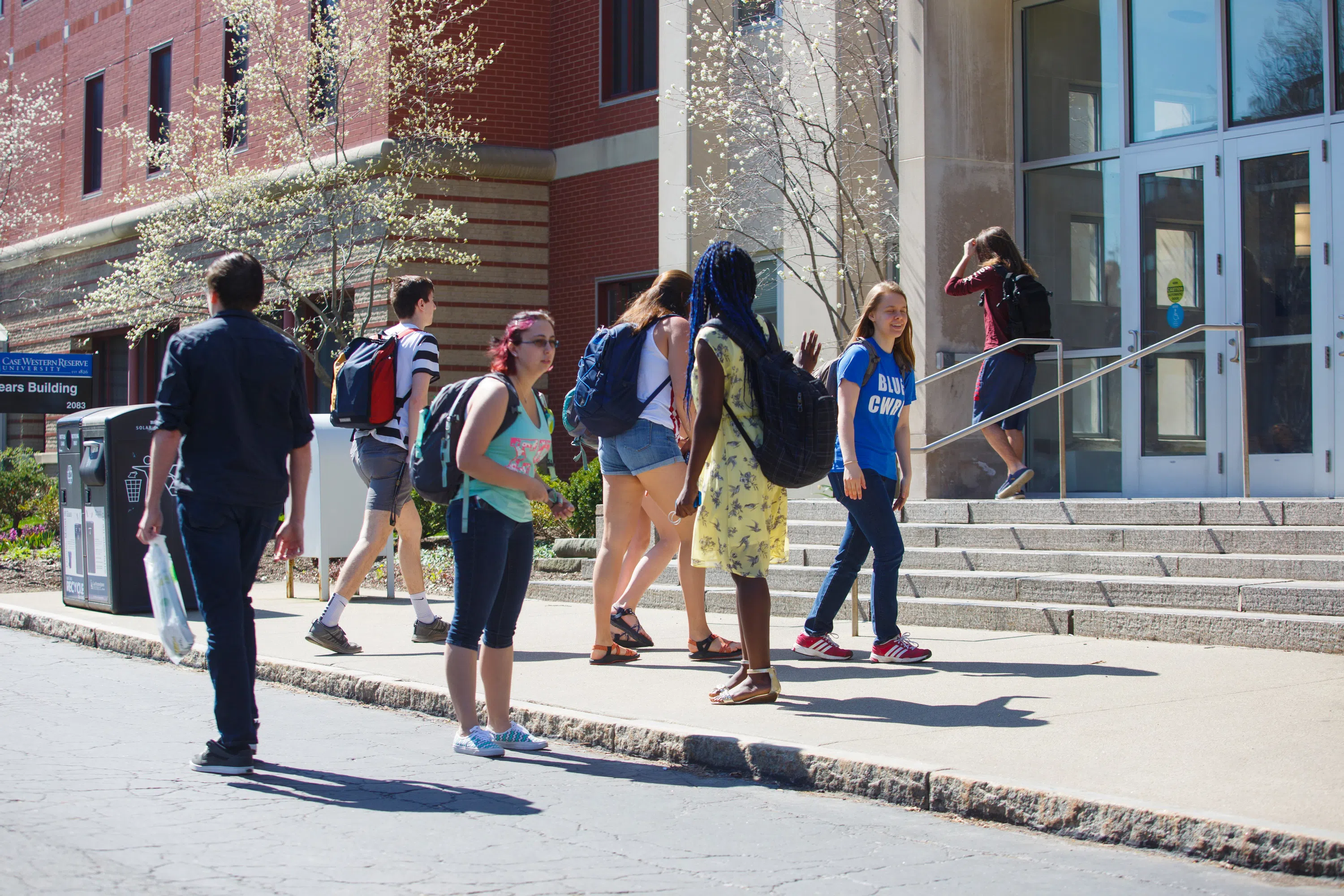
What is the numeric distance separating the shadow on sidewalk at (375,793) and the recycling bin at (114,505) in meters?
5.13

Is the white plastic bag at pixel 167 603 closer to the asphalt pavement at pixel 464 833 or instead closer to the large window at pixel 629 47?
the asphalt pavement at pixel 464 833

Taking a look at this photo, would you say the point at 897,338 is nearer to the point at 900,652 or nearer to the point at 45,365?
the point at 900,652

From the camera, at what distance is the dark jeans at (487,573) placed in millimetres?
5617

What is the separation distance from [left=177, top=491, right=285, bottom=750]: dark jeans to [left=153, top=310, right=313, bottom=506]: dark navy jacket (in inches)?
3.0

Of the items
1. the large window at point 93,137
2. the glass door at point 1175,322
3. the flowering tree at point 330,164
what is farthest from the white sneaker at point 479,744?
the large window at point 93,137

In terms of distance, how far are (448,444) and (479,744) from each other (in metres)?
1.27

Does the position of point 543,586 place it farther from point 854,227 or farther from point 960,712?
point 960,712

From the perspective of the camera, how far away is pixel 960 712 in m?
6.09

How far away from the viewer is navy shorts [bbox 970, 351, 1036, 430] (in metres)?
10.3

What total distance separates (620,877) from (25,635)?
7.79 meters

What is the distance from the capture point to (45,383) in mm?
14570

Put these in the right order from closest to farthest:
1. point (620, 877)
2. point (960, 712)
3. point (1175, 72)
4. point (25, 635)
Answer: point (620, 877) < point (960, 712) < point (25, 635) < point (1175, 72)

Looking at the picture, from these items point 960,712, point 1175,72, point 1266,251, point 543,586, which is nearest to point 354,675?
point 960,712

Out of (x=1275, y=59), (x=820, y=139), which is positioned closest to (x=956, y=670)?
(x=1275, y=59)
